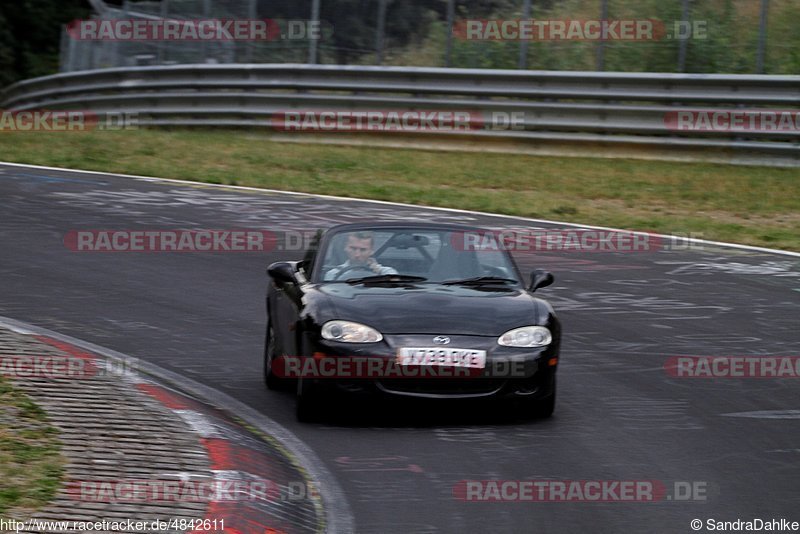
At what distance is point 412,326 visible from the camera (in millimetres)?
8383

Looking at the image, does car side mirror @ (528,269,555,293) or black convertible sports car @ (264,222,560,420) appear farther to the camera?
car side mirror @ (528,269,555,293)

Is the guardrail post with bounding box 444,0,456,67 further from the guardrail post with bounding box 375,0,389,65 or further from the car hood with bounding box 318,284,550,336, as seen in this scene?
the car hood with bounding box 318,284,550,336

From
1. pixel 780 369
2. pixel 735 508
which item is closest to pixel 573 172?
pixel 780 369

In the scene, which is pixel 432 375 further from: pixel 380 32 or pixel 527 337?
pixel 380 32

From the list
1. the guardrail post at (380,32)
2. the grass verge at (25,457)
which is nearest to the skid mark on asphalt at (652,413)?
the grass verge at (25,457)

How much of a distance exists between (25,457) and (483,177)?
14580mm

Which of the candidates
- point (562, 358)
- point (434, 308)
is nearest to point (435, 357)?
point (434, 308)

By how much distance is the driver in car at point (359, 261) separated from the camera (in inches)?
367

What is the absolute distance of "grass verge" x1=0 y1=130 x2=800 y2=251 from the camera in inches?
703

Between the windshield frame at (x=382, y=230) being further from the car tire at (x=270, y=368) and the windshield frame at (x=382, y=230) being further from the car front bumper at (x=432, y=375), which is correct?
the car front bumper at (x=432, y=375)

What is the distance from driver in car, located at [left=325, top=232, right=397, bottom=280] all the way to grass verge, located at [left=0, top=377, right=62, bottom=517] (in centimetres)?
245

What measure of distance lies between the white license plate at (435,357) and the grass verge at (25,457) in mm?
2166

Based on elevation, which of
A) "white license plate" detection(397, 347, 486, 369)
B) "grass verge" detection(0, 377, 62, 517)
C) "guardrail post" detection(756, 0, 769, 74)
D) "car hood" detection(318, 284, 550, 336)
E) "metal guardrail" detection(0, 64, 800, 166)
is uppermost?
"guardrail post" detection(756, 0, 769, 74)

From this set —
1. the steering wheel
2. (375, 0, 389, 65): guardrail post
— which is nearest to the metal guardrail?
(375, 0, 389, 65): guardrail post
